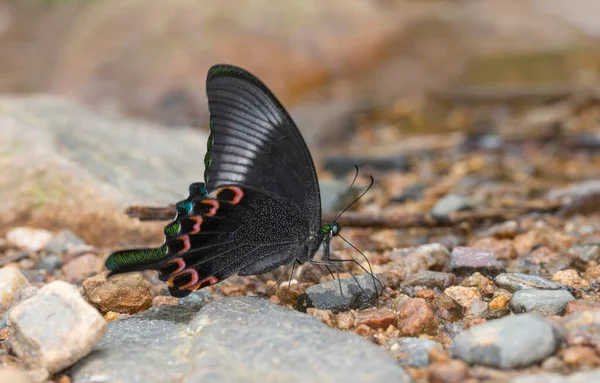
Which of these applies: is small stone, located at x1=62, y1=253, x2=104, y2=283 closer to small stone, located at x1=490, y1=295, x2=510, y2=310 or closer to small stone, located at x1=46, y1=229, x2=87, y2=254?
small stone, located at x1=46, y1=229, x2=87, y2=254

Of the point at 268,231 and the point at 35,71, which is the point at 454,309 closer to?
the point at 268,231

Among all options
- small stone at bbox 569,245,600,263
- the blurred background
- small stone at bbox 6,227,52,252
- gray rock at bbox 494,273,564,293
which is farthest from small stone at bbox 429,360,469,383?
small stone at bbox 6,227,52,252

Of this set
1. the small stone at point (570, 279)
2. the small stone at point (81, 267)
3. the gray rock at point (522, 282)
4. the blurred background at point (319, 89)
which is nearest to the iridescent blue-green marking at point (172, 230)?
the small stone at point (81, 267)

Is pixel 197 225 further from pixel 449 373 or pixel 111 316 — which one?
pixel 449 373

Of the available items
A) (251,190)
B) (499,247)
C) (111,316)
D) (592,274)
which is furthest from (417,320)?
(111,316)

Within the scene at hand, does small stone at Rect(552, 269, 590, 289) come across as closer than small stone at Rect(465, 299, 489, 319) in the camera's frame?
No

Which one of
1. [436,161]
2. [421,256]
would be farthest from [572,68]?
[421,256]
